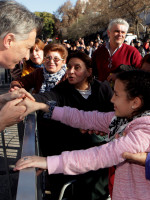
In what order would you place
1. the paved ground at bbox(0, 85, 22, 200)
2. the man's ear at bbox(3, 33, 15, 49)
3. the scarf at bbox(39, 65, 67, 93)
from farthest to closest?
the paved ground at bbox(0, 85, 22, 200) → the scarf at bbox(39, 65, 67, 93) → the man's ear at bbox(3, 33, 15, 49)

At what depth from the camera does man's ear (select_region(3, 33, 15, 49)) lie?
65.7 inches

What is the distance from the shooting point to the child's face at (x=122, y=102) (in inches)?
63.1

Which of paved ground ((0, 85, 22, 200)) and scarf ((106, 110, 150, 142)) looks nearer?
scarf ((106, 110, 150, 142))

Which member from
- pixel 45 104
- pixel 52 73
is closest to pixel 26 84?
pixel 52 73

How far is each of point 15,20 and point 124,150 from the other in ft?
3.85

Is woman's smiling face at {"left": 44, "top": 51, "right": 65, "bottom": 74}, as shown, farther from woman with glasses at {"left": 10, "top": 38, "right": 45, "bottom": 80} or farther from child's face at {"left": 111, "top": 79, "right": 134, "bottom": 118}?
child's face at {"left": 111, "top": 79, "right": 134, "bottom": 118}

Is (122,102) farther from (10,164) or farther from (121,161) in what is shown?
(10,164)

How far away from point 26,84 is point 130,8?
28748 millimetres

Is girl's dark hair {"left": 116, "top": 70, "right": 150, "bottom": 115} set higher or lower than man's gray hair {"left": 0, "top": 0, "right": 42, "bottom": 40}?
lower

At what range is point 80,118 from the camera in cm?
204

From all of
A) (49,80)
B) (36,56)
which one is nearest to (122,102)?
(49,80)

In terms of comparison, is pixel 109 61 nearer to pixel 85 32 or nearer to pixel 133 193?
pixel 133 193

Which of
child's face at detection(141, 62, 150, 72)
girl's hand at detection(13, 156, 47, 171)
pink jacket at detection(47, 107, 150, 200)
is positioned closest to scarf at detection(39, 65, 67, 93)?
child's face at detection(141, 62, 150, 72)

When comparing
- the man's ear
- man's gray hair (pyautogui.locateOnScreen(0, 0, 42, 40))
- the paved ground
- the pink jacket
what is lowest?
the paved ground
